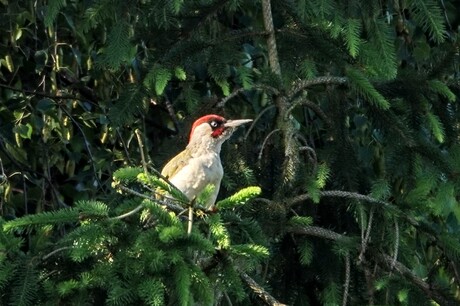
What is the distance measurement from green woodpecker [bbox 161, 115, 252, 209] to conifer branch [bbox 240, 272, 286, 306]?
3.11 feet

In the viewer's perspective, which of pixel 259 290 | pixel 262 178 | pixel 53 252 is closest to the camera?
pixel 53 252

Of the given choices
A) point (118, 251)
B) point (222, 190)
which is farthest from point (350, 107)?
point (118, 251)

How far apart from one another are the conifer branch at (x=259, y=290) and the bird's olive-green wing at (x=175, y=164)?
3.68 ft

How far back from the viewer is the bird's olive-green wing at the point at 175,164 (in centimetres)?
509

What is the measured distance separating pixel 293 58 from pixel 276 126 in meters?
0.35

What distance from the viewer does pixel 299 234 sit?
468 cm

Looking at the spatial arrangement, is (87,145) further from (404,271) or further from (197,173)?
(404,271)

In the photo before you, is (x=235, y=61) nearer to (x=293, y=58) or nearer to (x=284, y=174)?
(x=293, y=58)

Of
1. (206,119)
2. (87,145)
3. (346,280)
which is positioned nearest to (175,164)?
(206,119)

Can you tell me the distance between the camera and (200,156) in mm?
5125

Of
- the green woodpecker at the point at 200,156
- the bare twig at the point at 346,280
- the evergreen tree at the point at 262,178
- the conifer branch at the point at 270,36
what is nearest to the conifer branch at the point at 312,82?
the evergreen tree at the point at 262,178

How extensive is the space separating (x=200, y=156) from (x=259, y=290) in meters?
1.26

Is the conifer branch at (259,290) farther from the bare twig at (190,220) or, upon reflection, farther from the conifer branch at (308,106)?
the conifer branch at (308,106)

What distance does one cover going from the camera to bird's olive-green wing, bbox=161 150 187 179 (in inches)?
200
